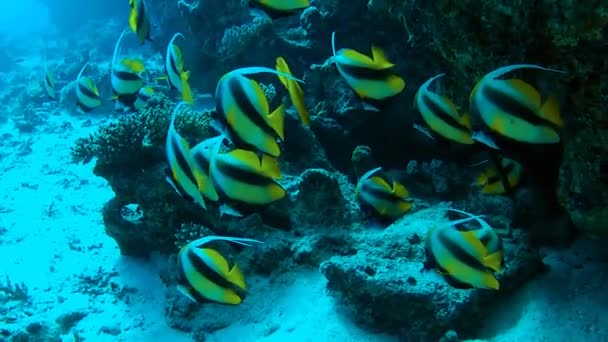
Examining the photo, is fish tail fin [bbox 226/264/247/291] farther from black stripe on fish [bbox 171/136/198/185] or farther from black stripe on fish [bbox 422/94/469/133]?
black stripe on fish [bbox 422/94/469/133]

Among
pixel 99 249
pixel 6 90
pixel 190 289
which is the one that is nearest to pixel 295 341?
pixel 190 289

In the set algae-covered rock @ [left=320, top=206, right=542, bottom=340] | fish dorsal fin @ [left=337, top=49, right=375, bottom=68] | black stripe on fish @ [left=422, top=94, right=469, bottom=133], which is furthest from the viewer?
algae-covered rock @ [left=320, top=206, right=542, bottom=340]

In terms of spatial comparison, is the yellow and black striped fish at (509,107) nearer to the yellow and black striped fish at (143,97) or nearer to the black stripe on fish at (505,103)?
the black stripe on fish at (505,103)

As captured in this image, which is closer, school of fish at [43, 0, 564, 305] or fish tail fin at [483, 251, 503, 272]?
school of fish at [43, 0, 564, 305]

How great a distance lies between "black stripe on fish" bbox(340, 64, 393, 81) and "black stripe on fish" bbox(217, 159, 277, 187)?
89 cm

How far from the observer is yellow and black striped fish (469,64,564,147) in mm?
2211

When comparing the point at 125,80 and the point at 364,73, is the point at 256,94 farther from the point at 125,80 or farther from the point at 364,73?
the point at 125,80

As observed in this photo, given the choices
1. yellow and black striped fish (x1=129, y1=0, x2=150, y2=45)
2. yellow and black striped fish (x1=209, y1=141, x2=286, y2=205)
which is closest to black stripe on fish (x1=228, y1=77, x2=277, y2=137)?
yellow and black striped fish (x1=209, y1=141, x2=286, y2=205)

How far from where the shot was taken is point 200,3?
9617 mm

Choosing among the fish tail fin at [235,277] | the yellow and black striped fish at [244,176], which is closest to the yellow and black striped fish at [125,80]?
the yellow and black striped fish at [244,176]

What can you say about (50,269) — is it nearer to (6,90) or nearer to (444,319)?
(444,319)

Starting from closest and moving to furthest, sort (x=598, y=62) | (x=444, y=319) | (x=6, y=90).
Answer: (x=598, y=62) → (x=444, y=319) → (x=6, y=90)

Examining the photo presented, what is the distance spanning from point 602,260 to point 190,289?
3.08 metres

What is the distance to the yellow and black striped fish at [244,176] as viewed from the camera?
8.47ft
